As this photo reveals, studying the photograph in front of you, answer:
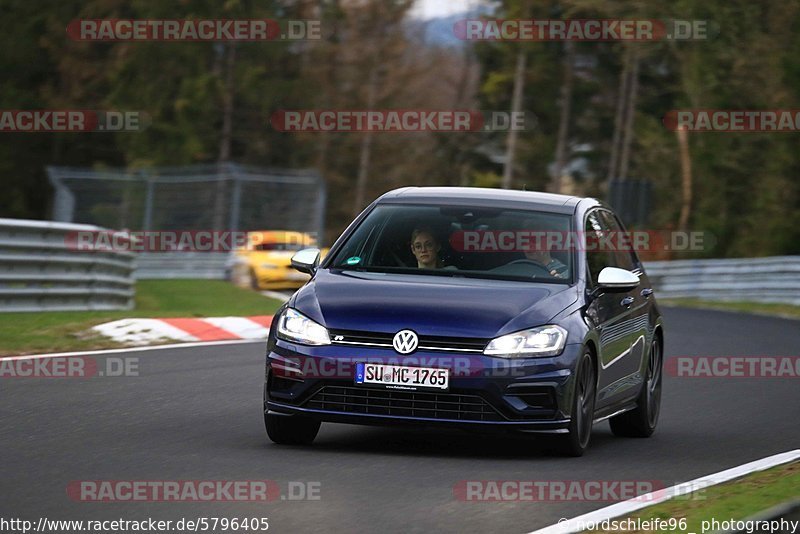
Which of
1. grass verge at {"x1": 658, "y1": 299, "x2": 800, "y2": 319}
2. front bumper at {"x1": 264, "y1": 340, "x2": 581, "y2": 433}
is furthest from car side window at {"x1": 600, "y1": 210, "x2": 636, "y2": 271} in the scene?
grass verge at {"x1": 658, "y1": 299, "x2": 800, "y2": 319}

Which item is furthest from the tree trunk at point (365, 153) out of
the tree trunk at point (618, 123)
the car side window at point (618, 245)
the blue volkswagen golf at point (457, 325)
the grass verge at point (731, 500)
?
the grass verge at point (731, 500)

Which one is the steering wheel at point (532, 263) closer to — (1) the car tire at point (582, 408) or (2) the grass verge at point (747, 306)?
(1) the car tire at point (582, 408)

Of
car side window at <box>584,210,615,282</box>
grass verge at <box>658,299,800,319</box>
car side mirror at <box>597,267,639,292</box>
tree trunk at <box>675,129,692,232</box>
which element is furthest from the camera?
tree trunk at <box>675,129,692,232</box>

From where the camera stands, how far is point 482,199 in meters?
10.4

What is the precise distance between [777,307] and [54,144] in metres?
40.4

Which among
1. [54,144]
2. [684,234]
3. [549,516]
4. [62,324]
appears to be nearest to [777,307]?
[62,324]

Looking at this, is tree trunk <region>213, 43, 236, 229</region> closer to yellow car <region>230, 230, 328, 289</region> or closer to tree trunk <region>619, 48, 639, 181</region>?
tree trunk <region>619, 48, 639, 181</region>

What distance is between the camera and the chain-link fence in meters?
29.4

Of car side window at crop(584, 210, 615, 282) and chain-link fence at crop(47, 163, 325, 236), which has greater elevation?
car side window at crop(584, 210, 615, 282)

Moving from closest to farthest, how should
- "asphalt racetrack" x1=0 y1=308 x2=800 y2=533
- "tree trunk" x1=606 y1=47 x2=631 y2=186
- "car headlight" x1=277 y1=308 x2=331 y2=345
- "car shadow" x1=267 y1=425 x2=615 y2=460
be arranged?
"asphalt racetrack" x1=0 y1=308 x2=800 y2=533 → "car headlight" x1=277 y1=308 x2=331 y2=345 → "car shadow" x1=267 y1=425 x2=615 y2=460 → "tree trunk" x1=606 y1=47 x2=631 y2=186

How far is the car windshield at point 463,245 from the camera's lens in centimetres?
995

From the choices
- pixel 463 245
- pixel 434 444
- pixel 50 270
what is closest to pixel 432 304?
pixel 463 245

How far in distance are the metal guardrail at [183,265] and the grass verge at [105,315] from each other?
18.7 ft

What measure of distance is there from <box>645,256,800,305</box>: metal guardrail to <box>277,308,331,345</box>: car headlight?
2404cm
